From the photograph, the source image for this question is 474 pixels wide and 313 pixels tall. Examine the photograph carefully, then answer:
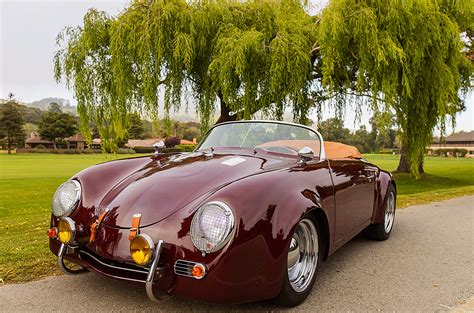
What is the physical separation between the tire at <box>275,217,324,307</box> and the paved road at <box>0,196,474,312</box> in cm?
10

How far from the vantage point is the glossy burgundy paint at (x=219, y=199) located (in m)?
2.25

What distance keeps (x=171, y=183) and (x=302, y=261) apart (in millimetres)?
1142

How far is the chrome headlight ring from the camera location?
A: 9.31ft

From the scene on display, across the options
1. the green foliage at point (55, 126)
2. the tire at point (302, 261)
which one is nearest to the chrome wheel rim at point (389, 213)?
the tire at point (302, 261)

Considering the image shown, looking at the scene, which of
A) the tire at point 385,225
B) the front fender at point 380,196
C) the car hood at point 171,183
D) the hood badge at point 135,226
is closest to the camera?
the hood badge at point 135,226

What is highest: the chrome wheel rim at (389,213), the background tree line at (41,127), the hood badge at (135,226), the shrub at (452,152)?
the background tree line at (41,127)

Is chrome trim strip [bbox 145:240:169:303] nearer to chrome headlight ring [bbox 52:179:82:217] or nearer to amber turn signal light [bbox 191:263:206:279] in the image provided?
amber turn signal light [bbox 191:263:206:279]

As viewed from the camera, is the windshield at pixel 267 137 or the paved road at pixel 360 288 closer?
the paved road at pixel 360 288

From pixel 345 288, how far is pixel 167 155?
1.97 m

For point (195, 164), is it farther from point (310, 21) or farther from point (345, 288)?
point (310, 21)

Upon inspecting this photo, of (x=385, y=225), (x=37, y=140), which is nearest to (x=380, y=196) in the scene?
(x=385, y=225)

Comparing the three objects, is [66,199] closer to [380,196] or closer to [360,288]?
[360,288]

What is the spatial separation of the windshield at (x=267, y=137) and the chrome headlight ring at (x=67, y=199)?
136 centimetres

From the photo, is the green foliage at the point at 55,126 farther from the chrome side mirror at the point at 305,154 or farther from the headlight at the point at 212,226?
the headlight at the point at 212,226
